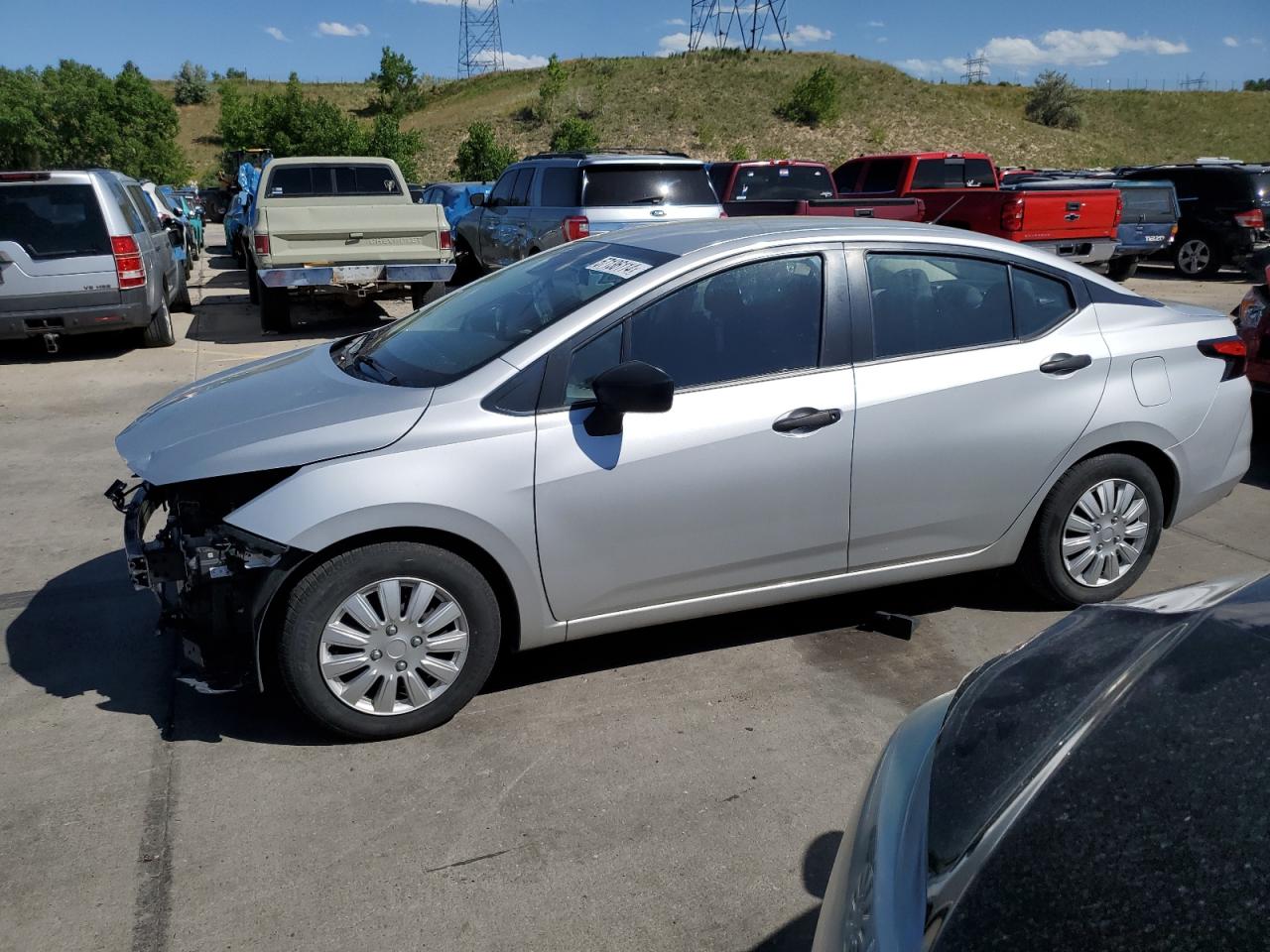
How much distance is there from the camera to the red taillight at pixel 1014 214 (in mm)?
14086

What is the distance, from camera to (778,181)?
16.0 m

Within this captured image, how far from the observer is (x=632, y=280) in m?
4.04

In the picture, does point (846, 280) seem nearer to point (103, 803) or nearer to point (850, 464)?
point (850, 464)

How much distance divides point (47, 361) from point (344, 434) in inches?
352

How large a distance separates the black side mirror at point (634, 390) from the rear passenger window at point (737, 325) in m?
0.27

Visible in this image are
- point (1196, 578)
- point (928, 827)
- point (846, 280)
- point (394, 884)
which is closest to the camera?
point (928, 827)

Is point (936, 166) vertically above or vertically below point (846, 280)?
above

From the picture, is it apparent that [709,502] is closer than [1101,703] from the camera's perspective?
No

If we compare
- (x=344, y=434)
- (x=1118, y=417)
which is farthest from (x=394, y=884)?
(x=1118, y=417)

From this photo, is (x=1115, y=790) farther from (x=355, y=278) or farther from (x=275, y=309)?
(x=275, y=309)

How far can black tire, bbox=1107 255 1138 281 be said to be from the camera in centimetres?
1744

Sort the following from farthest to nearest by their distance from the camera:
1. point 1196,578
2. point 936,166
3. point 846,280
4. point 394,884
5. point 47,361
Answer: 1. point 936,166
2. point 47,361
3. point 1196,578
4. point 846,280
5. point 394,884

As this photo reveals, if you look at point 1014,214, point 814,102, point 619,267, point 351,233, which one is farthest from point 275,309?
point 814,102

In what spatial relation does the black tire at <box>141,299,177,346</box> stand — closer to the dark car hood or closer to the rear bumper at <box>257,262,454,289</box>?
the rear bumper at <box>257,262,454,289</box>
